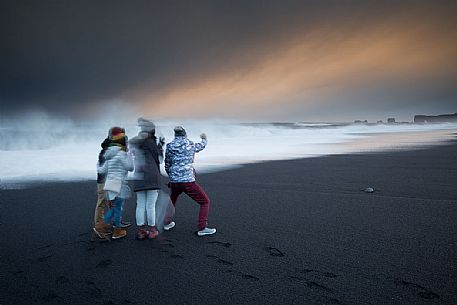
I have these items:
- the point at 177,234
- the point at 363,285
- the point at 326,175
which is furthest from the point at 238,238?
the point at 326,175

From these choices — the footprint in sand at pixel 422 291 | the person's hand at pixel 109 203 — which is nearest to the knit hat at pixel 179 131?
the person's hand at pixel 109 203

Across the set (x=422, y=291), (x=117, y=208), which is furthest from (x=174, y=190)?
(x=422, y=291)

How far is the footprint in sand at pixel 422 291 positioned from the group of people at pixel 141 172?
300 cm

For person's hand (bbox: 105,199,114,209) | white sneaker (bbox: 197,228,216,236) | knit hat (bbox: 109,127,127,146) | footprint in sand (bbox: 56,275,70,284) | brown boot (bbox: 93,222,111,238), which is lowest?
footprint in sand (bbox: 56,275,70,284)

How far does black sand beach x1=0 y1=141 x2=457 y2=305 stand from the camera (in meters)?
3.36

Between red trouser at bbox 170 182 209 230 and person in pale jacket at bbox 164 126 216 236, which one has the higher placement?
person in pale jacket at bbox 164 126 216 236

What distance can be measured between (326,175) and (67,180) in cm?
920

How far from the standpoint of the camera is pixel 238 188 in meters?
8.71

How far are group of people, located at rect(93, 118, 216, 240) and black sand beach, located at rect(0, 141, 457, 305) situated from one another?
43 cm

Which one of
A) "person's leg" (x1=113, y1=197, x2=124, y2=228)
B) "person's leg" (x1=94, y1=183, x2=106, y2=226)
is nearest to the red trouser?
"person's leg" (x1=113, y1=197, x2=124, y2=228)

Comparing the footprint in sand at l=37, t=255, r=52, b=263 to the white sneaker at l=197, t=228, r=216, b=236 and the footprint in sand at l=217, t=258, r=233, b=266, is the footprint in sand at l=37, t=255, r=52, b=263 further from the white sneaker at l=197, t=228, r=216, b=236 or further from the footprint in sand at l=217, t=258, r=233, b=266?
the footprint in sand at l=217, t=258, r=233, b=266

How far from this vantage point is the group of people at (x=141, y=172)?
192 inches

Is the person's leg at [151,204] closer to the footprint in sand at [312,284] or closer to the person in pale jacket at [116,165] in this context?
the person in pale jacket at [116,165]

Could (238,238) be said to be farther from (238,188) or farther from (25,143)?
(25,143)
